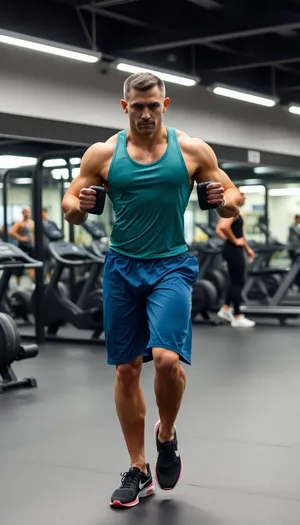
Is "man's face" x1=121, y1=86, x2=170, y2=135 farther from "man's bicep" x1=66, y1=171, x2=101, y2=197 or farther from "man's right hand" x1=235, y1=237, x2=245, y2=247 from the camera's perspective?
"man's right hand" x1=235, y1=237, x2=245, y2=247

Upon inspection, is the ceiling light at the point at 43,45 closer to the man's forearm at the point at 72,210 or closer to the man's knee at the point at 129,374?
the man's forearm at the point at 72,210

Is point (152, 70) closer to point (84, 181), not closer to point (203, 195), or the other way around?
point (84, 181)

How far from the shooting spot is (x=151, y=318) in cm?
263

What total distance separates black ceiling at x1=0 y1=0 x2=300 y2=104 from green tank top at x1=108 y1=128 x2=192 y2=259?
479 centimetres

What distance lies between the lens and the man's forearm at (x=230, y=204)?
9.07ft

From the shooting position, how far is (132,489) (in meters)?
2.72

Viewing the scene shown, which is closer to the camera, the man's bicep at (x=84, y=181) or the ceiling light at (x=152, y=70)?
the man's bicep at (x=84, y=181)

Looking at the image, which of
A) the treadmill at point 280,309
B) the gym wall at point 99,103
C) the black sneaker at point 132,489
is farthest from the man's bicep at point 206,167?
the treadmill at point 280,309

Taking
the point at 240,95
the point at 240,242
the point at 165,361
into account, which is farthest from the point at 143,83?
the point at 240,95

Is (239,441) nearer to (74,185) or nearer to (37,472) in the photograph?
(37,472)

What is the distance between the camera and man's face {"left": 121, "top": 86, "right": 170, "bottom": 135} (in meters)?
2.60

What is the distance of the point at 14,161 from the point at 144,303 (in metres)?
8.45

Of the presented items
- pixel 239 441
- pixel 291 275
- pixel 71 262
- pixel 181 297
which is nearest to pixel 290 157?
pixel 291 275

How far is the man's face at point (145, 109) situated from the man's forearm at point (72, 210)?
1.08 ft
